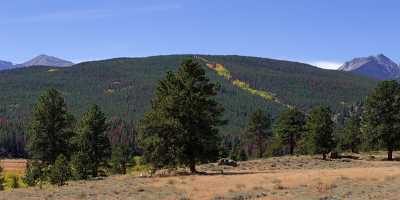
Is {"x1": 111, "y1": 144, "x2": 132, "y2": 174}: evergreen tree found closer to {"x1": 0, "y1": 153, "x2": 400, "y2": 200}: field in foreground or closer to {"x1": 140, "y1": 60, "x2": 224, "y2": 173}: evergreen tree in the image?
{"x1": 140, "y1": 60, "x2": 224, "y2": 173}: evergreen tree

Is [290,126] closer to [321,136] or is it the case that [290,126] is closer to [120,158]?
[321,136]

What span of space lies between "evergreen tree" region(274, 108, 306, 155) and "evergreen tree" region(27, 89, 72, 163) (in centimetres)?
4638

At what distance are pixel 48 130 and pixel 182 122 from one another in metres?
17.2

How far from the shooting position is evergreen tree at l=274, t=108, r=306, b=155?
326 feet

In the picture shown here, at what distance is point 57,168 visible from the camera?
5284 cm

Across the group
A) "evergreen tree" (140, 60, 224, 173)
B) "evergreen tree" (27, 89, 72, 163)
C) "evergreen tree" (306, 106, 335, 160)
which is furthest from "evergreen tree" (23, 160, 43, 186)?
"evergreen tree" (306, 106, 335, 160)

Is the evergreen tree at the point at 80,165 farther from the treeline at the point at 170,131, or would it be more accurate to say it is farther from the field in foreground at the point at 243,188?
the field in foreground at the point at 243,188

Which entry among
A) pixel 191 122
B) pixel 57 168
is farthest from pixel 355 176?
pixel 57 168

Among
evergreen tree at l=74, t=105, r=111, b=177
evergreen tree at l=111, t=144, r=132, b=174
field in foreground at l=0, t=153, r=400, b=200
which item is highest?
evergreen tree at l=74, t=105, r=111, b=177

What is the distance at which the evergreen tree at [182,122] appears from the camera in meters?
51.8

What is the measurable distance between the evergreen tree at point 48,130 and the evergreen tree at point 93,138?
3.49m

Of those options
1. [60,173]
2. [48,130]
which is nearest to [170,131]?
[60,173]

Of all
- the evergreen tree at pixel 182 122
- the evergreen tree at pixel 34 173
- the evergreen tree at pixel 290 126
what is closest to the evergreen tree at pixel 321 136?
the evergreen tree at pixel 290 126

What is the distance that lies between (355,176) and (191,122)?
602 inches
